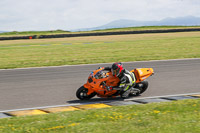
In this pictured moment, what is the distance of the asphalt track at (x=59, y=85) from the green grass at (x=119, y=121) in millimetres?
2065

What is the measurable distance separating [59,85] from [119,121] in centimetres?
623

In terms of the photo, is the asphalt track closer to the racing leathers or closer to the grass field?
the racing leathers

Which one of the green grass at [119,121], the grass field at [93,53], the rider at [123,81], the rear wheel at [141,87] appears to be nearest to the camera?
the green grass at [119,121]

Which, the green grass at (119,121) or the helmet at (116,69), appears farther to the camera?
the helmet at (116,69)

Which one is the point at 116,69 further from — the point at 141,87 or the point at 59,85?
the point at 59,85

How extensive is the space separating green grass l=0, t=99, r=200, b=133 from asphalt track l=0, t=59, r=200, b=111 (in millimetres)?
2065

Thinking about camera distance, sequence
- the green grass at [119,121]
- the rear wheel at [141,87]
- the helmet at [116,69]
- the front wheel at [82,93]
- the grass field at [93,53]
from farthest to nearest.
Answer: the grass field at [93,53], the rear wheel at [141,87], the front wheel at [82,93], the helmet at [116,69], the green grass at [119,121]

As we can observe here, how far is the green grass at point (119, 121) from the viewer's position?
617 centimetres

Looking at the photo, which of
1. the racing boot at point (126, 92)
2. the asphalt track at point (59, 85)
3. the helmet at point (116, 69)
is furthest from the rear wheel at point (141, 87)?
the helmet at point (116, 69)

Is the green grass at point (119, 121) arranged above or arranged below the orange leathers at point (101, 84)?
below

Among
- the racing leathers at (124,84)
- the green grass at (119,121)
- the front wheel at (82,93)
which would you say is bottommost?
the green grass at (119,121)

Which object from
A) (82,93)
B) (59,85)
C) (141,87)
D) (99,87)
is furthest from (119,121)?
(59,85)

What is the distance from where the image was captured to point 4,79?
48.3ft

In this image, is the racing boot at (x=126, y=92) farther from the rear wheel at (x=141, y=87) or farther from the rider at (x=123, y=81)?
the rear wheel at (x=141, y=87)
